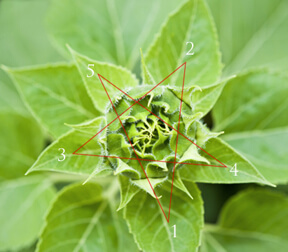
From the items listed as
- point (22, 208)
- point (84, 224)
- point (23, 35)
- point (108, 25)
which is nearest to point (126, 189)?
point (84, 224)

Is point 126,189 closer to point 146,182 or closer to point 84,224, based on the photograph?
point 146,182

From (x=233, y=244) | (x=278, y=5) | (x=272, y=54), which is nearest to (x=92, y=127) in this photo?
(x=233, y=244)

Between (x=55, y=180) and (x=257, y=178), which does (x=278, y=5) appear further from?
(x=55, y=180)

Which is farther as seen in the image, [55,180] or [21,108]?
[21,108]

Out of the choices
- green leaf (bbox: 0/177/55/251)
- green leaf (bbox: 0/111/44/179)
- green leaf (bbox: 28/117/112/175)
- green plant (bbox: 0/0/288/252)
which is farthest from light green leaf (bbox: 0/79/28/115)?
green leaf (bbox: 28/117/112/175)

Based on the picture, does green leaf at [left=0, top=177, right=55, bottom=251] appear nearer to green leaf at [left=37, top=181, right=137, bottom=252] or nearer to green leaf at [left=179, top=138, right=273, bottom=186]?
green leaf at [left=37, top=181, right=137, bottom=252]

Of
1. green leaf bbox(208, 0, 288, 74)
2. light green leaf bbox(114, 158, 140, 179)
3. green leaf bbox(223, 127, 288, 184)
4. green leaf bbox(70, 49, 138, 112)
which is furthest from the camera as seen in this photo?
green leaf bbox(208, 0, 288, 74)

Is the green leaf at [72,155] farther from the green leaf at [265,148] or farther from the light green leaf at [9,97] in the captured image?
the light green leaf at [9,97]
